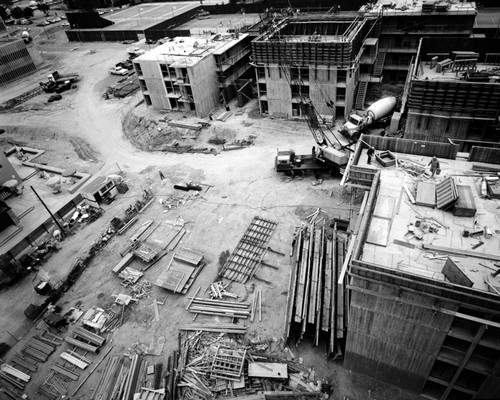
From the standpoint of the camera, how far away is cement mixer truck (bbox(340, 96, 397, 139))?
4784cm

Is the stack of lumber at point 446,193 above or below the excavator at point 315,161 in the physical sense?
above

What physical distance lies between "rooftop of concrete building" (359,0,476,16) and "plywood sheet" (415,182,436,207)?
4441 centimetres

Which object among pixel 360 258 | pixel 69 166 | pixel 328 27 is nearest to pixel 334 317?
pixel 360 258

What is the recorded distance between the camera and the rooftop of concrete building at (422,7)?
52875mm

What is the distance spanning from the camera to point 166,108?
63.7 metres

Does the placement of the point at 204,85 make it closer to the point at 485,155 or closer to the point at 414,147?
the point at 414,147

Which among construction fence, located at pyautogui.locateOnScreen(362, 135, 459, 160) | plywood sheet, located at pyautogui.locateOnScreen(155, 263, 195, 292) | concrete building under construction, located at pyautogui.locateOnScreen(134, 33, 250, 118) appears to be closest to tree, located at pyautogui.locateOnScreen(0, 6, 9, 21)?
concrete building under construction, located at pyautogui.locateOnScreen(134, 33, 250, 118)

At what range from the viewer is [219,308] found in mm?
29406

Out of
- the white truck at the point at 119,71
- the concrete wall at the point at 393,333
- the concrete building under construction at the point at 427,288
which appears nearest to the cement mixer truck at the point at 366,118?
the concrete building under construction at the point at 427,288

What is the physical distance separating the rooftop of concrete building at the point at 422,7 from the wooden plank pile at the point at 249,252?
146 feet

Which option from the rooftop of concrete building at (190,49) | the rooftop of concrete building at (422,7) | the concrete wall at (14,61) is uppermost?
the rooftop of concrete building at (422,7)

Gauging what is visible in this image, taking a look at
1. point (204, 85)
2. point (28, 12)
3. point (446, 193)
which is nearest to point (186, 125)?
point (204, 85)

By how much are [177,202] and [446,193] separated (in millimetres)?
30412

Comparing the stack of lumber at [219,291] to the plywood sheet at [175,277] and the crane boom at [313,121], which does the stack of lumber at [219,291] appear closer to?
the plywood sheet at [175,277]
